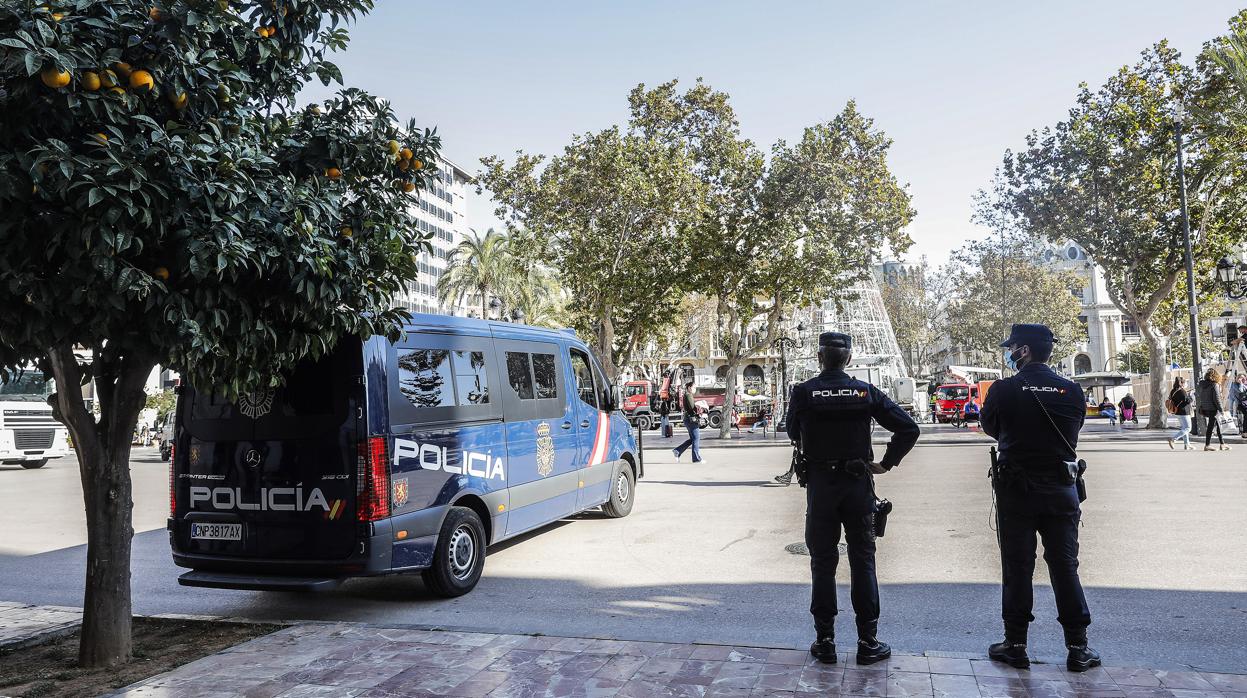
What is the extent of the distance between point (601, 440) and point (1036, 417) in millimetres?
5487

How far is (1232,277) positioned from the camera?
66.3 ft

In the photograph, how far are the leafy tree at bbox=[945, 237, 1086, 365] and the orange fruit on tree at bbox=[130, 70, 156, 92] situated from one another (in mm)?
48895

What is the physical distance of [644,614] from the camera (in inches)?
238

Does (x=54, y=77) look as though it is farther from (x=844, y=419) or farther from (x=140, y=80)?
(x=844, y=419)

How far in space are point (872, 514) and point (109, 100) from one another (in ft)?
13.8

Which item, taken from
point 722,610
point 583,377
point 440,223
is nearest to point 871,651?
point 722,610

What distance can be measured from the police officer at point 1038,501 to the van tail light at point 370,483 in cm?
383

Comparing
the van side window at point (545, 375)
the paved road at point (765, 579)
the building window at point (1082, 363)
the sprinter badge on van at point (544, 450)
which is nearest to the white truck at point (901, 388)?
the paved road at point (765, 579)

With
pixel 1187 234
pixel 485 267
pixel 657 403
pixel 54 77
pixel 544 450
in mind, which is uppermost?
pixel 485 267

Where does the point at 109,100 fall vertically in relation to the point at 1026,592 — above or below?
above

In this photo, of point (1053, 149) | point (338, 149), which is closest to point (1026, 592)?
point (338, 149)

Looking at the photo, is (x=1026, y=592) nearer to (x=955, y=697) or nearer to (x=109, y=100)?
(x=955, y=697)

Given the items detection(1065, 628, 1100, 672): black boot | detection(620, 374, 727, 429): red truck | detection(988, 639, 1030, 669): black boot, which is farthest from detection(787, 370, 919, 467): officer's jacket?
detection(620, 374, 727, 429): red truck

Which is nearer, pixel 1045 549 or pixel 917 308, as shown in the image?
pixel 1045 549
